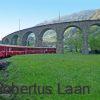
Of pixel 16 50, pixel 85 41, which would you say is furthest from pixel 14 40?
pixel 16 50

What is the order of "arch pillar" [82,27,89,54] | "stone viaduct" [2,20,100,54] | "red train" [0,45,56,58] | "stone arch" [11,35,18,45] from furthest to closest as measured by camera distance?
"stone arch" [11,35,18,45] < "stone viaduct" [2,20,100,54] < "arch pillar" [82,27,89,54] < "red train" [0,45,56,58]

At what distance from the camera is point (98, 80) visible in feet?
54.9

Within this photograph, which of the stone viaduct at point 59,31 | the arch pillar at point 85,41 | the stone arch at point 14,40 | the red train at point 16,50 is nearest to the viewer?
the red train at point 16,50

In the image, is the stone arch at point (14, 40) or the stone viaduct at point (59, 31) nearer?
the stone viaduct at point (59, 31)

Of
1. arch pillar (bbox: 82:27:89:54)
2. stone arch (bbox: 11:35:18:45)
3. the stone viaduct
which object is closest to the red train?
the stone viaduct

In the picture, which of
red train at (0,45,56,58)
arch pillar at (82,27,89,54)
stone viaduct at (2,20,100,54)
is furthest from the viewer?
stone viaduct at (2,20,100,54)

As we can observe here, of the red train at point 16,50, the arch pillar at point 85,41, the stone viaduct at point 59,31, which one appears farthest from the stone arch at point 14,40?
the arch pillar at point 85,41

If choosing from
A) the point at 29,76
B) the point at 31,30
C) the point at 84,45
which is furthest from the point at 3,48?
the point at 31,30

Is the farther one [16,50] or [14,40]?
[14,40]

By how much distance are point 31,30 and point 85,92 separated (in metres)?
74.1

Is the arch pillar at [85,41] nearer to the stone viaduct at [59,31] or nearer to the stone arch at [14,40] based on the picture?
the stone viaduct at [59,31]

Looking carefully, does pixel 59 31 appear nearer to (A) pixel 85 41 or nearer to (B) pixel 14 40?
(A) pixel 85 41

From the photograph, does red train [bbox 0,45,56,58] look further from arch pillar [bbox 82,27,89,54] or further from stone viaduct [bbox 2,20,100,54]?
arch pillar [bbox 82,27,89,54]

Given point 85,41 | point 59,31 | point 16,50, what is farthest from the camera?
point 59,31
